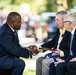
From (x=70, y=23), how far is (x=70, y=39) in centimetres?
27

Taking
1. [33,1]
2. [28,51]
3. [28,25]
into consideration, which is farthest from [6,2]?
[28,51]

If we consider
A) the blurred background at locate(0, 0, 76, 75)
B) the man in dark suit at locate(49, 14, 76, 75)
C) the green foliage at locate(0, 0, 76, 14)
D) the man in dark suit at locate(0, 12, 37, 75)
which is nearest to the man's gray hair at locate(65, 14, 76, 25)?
the man in dark suit at locate(49, 14, 76, 75)

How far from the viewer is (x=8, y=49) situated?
23.5ft

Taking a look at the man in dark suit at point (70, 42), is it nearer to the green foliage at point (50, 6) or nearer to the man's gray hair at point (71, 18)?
the man's gray hair at point (71, 18)

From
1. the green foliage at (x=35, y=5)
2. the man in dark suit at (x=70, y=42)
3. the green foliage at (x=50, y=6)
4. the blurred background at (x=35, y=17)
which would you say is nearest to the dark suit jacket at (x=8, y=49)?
the man in dark suit at (x=70, y=42)

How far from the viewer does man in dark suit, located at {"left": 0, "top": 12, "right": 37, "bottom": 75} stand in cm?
717

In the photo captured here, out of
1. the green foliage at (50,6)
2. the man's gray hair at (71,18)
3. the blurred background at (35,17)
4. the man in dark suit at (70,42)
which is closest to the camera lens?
the man in dark suit at (70,42)

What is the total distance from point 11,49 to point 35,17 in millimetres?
21355

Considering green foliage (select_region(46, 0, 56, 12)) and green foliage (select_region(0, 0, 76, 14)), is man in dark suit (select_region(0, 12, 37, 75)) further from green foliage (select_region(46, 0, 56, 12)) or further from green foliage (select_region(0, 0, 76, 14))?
green foliage (select_region(46, 0, 56, 12))

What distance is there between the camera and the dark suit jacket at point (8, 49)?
716 centimetres

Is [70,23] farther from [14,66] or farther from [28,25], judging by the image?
[28,25]

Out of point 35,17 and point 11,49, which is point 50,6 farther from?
point 11,49

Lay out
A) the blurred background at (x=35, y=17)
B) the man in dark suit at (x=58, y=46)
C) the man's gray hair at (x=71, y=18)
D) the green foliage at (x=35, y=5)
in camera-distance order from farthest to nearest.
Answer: the green foliage at (x=35, y=5), the blurred background at (x=35, y=17), the man in dark suit at (x=58, y=46), the man's gray hair at (x=71, y=18)

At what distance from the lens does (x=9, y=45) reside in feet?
23.4
